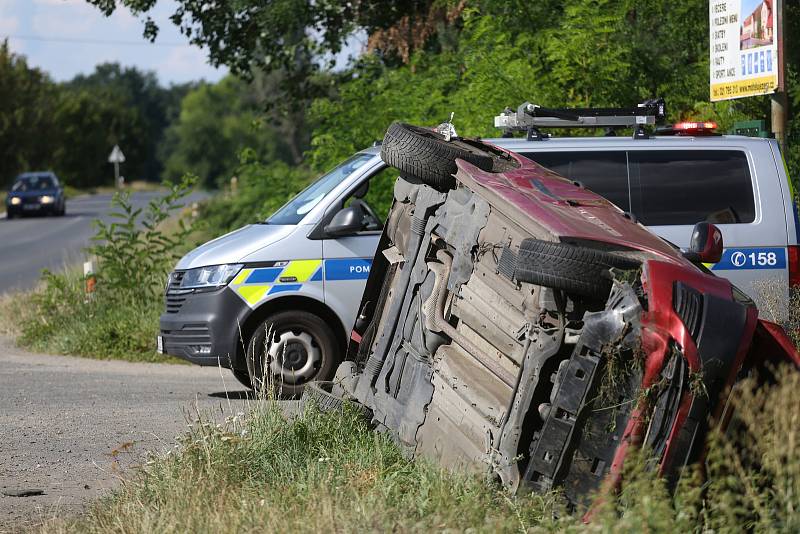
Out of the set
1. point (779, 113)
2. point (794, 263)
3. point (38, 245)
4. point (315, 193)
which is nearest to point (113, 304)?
point (315, 193)

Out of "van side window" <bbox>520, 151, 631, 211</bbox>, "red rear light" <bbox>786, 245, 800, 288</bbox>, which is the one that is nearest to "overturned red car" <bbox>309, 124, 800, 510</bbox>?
"van side window" <bbox>520, 151, 631, 211</bbox>

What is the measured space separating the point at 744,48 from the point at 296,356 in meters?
4.21

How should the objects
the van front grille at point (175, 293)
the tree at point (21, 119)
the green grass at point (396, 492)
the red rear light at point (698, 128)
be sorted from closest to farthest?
1. the green grass at point (396, 492)
2. the red rear light at point (698, 128)
3. the van front grille at point (175, 293)
4. the tree at point (21, 119)

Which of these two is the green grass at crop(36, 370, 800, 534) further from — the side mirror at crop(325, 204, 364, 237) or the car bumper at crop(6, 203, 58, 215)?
the car bumper at crop(6, 203, 58, 215)

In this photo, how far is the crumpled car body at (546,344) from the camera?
446 cm

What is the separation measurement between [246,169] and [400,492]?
10440mm

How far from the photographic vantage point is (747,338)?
4535 millimetres

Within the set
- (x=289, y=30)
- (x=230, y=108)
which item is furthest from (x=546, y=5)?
(x=230, y=108)

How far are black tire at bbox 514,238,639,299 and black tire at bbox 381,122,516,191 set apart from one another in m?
1.30

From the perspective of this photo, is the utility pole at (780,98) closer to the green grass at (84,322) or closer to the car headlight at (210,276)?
the car headlight at (210,276)

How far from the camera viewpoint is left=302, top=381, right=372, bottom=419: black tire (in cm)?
622

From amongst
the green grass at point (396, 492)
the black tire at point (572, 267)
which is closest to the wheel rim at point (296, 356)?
the green grass at point (396, 492)

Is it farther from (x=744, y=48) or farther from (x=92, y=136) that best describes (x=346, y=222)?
(x=92, y=136)

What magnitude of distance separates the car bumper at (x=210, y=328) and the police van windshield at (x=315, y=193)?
76 cm
